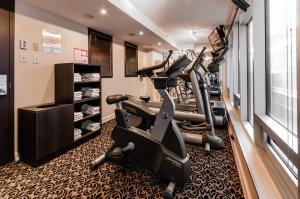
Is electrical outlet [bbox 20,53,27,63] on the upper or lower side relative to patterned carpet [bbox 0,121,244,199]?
upper

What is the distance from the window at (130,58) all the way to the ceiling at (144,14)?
→ 79 centimetres

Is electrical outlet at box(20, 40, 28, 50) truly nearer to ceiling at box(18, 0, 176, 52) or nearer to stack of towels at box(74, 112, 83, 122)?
ceiling at box(18, 0, 176, 52)

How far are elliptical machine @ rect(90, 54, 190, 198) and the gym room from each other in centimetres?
1

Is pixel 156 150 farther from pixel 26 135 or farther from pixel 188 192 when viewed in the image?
pixel 26 135

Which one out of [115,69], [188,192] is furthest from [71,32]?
[188,192]

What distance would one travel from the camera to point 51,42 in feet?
10.6

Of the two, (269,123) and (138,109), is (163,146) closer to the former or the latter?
(138,109)

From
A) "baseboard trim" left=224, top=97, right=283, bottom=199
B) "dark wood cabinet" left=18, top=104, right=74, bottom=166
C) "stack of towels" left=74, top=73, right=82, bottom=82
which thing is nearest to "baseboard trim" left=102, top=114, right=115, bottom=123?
"stack of towels" left=74, top=73, right=82, bottom=82

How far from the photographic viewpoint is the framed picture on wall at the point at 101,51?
4.32 m

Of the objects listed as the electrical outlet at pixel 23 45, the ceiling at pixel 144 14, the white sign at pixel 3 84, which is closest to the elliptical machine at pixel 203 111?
the ceiling at pixel 144 14

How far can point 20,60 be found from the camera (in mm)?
2701

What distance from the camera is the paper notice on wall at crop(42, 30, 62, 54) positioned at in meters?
3.10

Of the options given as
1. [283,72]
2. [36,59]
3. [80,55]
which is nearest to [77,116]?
[36,59]

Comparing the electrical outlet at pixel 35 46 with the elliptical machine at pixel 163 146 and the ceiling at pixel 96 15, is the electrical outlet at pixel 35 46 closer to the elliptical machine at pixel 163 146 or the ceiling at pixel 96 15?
the ceiling at pixel 96 15
